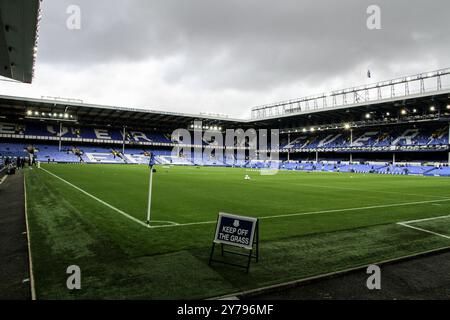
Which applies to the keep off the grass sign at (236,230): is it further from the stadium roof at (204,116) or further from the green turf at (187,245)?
the stadium roof at (204,116)

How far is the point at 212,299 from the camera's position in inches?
182

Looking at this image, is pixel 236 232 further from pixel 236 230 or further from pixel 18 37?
pixel 18 37

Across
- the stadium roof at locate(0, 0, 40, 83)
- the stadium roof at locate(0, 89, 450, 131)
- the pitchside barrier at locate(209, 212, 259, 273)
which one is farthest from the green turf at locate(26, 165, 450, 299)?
the stadium roof at locate(0, 89, 450, 131)

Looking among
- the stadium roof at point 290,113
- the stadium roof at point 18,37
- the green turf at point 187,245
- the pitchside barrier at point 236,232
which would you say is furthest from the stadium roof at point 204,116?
the pitchside barrier at point 236,232

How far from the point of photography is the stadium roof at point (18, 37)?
9562mm

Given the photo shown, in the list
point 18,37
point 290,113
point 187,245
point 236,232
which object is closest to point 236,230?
point 236,232

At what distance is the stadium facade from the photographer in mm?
60031

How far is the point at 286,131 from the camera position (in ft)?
294

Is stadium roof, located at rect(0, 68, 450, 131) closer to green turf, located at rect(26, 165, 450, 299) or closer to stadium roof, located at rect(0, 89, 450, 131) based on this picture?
stadium roof, located at rect(0, 89, 450, 131)

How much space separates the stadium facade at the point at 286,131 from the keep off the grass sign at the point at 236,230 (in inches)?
2219

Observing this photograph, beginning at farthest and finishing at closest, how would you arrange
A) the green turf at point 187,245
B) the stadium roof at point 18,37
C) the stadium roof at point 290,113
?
the stadium roof at point 290,113 < the stadium roof at point 18,37 < the green turf at point 187,245

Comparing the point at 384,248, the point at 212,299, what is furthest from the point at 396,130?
the point at 212,299

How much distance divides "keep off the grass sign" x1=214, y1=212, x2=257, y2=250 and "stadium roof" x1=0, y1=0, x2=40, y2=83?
8925 mm
